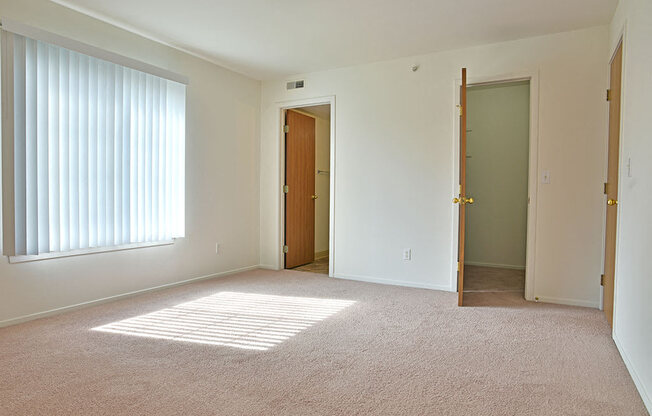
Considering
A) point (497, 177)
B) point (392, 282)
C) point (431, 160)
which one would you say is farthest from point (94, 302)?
point (497, 177)

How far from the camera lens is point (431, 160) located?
163 inches

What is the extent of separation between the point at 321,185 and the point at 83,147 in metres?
3.56

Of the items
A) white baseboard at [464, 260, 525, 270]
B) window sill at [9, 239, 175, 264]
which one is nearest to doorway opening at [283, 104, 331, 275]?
window sill at [9, 239, 175, 264]

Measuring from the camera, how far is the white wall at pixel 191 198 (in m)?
3.01

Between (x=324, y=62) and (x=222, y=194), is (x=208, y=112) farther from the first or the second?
(x=324, y=62)

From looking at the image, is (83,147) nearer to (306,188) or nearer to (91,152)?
(91,152)

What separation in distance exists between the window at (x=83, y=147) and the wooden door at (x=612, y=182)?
373 centimetres

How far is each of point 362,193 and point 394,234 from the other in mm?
581

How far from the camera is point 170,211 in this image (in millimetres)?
4000

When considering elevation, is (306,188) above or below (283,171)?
below

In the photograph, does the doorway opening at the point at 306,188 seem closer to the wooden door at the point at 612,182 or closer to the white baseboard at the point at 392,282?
the white baseboard at the point at 392,282

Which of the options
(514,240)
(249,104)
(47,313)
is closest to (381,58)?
(249,104)

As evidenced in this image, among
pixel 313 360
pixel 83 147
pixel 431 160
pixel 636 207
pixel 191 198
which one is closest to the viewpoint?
pixel 636 207

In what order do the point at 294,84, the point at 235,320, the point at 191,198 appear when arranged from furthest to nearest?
the point at 294,84, the point at 191,198, the point at 235,320
